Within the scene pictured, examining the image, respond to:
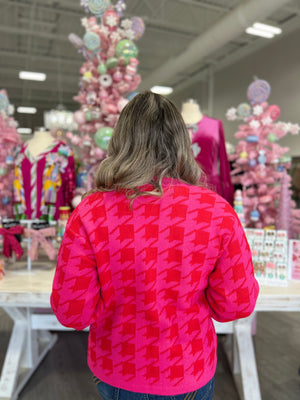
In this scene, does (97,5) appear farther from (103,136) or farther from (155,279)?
(155,279)

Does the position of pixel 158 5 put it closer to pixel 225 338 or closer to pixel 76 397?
pixel 225 338

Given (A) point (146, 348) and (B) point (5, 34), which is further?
(B) point (5, 34)

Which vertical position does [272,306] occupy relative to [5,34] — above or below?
below

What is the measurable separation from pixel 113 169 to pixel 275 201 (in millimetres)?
2055

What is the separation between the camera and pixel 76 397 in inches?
83.7

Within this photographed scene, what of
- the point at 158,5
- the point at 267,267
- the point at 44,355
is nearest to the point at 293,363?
the point at 267,267

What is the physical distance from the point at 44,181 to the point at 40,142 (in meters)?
0.31

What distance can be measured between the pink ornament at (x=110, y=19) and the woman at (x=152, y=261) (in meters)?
1.86

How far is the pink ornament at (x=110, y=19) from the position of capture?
248cm

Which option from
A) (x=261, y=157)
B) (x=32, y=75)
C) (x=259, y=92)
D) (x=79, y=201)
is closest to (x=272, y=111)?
(x=259, y=92)

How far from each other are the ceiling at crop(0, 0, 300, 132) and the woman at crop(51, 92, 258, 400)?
4.57 meters

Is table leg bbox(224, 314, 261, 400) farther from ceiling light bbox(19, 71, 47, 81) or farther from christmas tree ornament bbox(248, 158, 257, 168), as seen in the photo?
ceiling light bbox(19, 71, 47, 81)

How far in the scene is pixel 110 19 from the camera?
2.48 metres

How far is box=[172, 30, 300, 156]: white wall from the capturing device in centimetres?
632
